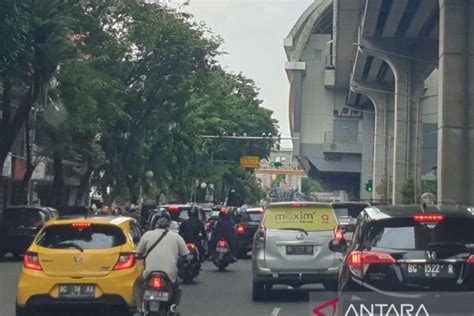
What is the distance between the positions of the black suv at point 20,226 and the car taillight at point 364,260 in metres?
19.6

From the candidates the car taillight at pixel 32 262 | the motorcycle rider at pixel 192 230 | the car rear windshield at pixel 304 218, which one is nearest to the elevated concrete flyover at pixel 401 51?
the motorcycle rider at pixel 192 230

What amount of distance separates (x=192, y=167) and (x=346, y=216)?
113ft

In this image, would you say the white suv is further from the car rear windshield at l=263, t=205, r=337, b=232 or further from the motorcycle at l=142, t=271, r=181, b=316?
the motorcycle at l=142, t=271, r=181, b=316

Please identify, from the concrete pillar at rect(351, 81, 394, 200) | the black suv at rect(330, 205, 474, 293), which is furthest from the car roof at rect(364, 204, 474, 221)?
the concrete pillar at rect(351, 81, 394, 200)

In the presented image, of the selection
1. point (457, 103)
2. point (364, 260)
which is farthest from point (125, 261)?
point (457, 103)

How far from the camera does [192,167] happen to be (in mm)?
63969

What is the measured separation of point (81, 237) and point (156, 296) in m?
2.73

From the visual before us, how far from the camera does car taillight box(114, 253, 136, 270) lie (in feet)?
43.2

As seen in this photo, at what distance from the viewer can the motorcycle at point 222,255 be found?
81.8ft

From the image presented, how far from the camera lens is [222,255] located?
24938 millimetres

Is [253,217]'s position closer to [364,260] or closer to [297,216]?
[297,216]

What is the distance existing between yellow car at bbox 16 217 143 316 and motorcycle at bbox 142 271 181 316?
78.2 inches

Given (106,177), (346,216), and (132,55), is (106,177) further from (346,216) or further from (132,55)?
(346,216)

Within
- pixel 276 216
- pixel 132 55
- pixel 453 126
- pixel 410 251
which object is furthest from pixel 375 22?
pixel 410 251
